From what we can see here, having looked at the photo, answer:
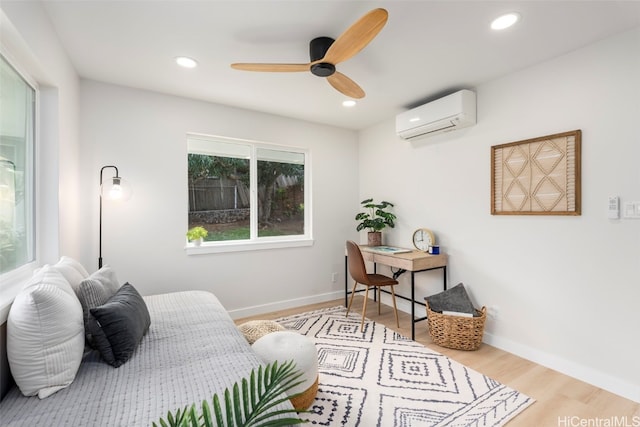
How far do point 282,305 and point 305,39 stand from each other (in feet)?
9.35

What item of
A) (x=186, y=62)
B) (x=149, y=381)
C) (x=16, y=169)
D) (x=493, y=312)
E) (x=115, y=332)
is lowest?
(x=493, y=312)

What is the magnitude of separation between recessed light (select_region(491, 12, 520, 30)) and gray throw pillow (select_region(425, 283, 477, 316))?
6.94ft

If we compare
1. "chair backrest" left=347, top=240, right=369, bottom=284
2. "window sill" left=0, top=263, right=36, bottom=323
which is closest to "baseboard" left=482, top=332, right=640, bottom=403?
"chair backrest" left=347, top=240, right=369, bottom=284

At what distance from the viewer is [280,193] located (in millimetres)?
3898

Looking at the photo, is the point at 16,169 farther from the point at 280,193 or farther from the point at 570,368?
the point at 570,368

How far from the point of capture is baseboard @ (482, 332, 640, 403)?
6.58 feet

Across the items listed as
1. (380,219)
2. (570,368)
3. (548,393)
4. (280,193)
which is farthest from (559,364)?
(280,193)

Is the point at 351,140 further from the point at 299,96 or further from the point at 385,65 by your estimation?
the point at 385,65

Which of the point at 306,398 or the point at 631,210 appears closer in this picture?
the point at 306,398

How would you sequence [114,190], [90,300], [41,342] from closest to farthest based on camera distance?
[41,342]
[90,300]
[114,190]

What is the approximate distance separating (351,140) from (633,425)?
365 cm

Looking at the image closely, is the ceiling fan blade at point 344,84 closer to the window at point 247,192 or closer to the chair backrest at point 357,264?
the chair backrest at point 357,264

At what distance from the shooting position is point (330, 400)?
6.49 ft

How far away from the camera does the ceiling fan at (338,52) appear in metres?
1.52
